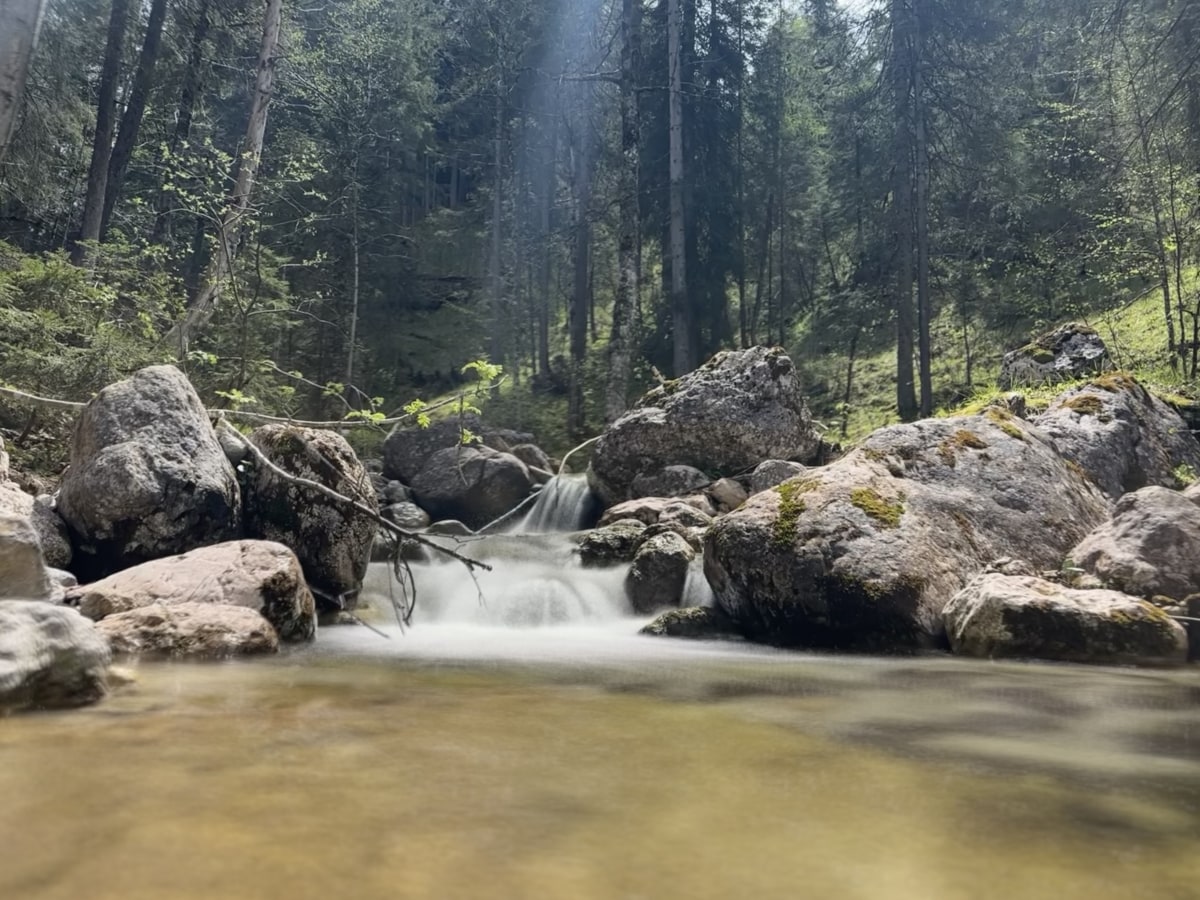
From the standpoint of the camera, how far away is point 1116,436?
432 inches

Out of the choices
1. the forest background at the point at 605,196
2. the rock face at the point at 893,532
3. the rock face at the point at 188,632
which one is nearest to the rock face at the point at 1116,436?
the rock face at the point at 893,532

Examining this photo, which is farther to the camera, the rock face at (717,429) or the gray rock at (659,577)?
the rock face at (717,429)

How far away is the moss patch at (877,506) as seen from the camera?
24.6 ft

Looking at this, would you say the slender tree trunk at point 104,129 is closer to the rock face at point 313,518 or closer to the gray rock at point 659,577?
the rock face at point 313,518

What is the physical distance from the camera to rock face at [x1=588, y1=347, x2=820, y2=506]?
14477 millimetres

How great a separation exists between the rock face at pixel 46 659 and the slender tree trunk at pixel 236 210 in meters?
7.05

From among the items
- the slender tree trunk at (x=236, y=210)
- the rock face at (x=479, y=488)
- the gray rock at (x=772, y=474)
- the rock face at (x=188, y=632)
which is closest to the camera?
the rock face at (x=188, y=632)

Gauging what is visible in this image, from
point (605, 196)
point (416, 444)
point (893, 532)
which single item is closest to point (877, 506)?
point (893, 532)

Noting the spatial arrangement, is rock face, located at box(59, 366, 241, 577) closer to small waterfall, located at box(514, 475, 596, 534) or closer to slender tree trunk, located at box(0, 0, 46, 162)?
slender tree trunk, located at box(0, 0, 46, 162)

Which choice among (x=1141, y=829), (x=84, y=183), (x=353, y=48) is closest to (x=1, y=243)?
(x=84, y=183)

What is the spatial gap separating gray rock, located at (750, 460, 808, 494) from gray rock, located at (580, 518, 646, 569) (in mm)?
2943

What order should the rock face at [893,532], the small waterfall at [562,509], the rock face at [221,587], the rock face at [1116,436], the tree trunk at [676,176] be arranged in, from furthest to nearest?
the tree trunk at [676,176] → the small waterfall at [562,509] → the rock face at [1116,436] → the rock face at [893,532] → the rock face at [221,587]

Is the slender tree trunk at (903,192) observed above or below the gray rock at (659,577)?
above

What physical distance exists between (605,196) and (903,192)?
48.0 ft
